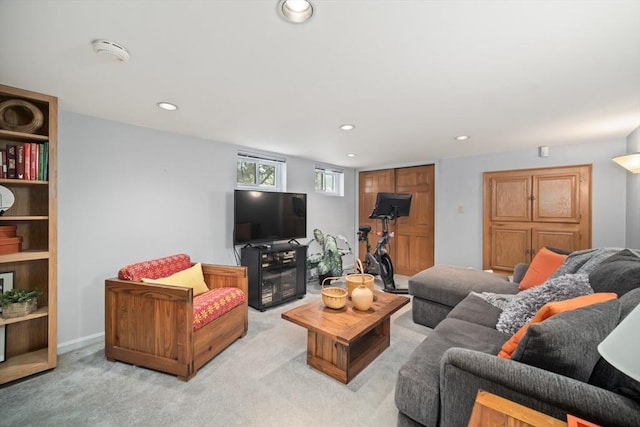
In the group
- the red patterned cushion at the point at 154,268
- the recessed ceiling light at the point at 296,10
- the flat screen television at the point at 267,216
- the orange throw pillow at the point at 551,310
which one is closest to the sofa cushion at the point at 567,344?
the orange throw pillow at the point at 551,310

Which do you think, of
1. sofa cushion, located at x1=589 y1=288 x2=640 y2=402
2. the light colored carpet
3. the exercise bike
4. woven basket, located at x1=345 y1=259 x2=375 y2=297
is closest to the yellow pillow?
the light colored carpet

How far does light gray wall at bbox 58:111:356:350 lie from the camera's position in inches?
91.9

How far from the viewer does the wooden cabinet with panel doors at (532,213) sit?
11.0 feet

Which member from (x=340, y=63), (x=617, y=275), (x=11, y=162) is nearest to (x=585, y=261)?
(x=617, y=275)

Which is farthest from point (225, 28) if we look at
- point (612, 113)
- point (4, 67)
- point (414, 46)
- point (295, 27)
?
point (612, 113)

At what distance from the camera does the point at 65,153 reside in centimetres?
230

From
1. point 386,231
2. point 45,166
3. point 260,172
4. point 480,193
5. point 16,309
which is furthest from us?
point 386,231

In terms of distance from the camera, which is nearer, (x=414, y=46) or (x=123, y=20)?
(x=123, y=20)

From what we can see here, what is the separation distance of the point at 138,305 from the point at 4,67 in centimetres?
174

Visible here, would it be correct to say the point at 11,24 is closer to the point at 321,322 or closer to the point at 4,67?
the point at 4,67

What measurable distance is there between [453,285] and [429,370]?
1.56 meters

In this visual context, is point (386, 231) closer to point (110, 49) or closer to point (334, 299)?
point (334, 299)

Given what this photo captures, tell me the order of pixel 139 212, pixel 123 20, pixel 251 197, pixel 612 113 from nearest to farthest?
pixel 123 20 → pixel 612 113 → pixel 139 212 → pixel 251 197

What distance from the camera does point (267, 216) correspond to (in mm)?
3607
